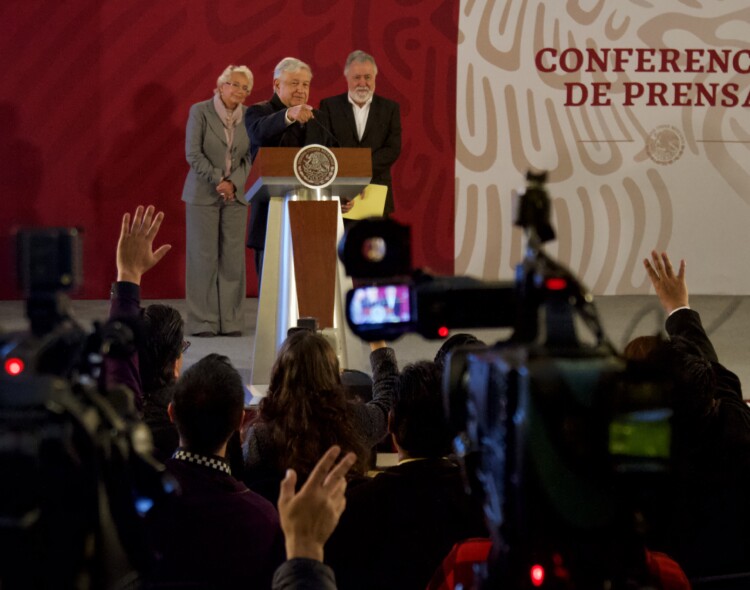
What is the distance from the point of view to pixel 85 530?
968mm

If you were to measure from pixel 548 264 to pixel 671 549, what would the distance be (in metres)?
1.35

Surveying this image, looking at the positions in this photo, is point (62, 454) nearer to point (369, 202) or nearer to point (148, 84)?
point (369, 202)

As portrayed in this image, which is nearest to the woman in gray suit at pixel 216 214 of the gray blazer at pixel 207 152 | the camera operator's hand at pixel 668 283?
the gray blazer at pixel 207 152

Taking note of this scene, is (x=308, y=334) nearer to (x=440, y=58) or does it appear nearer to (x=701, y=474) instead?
(x=701, y=474)

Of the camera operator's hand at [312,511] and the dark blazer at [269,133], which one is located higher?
the dark blazer at [269,133]

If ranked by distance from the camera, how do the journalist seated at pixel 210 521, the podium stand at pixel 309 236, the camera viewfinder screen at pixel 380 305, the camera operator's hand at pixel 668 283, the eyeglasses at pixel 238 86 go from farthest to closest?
the eyeglasses at pixel 238 86, the podium stand at pixel 309 236, the camera operator's hand at pixel 668 283, the journalist seated at pixel 210 521, the camera viewfinder screen at pixel 380 305

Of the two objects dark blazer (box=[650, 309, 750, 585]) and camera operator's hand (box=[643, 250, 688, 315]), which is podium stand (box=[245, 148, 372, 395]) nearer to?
camera operator's hand (box=[643, 250, 688, 315])

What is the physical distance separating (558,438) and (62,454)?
0.43 metres

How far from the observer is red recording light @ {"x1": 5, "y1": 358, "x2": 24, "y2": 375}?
0.96 metres

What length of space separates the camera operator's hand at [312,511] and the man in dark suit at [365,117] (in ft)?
13.4

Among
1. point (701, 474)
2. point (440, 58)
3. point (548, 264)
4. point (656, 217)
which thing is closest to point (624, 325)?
point (656, 217)

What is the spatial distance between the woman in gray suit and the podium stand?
1.68 metres

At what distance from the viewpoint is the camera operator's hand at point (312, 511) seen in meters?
1.22

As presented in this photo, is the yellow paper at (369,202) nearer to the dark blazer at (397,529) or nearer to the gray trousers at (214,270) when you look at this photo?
the gray trousers at (214,270)
